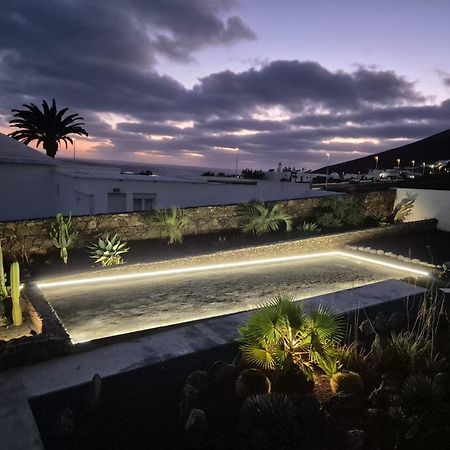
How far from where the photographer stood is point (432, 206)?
1466 cm

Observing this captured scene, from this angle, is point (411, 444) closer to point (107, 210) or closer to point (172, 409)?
point (172, 409)

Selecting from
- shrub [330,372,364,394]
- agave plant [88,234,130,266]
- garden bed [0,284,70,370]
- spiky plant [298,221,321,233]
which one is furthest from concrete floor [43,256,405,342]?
shrub [330,372,364,394]

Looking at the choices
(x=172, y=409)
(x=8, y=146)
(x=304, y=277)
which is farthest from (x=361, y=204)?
(x=8, y=146)

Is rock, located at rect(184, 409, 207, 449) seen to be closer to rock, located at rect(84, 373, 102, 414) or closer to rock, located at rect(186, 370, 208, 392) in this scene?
rock, located at rect(186, 370, 208, 392)

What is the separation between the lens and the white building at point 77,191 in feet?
51.3

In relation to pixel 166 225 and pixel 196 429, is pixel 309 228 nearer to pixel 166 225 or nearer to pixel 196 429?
pixel 166 225

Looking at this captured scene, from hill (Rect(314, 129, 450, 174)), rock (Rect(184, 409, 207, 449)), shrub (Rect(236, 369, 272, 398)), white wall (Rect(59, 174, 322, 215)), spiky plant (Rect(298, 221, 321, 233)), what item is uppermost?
hill (Rect(314, 129, 450, 174))

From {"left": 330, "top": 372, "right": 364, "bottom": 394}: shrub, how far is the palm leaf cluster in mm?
249

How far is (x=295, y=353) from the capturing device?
13.9 feet

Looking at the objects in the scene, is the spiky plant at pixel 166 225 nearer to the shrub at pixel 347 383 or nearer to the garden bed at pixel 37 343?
the garden bed at pixel 37 343

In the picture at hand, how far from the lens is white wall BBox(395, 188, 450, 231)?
1425cm

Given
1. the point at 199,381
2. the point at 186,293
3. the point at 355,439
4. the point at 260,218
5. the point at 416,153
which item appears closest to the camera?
the point at 355,439

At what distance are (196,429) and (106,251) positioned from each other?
22.9 feet

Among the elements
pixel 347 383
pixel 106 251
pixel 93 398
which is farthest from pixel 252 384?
pixel 106 251
